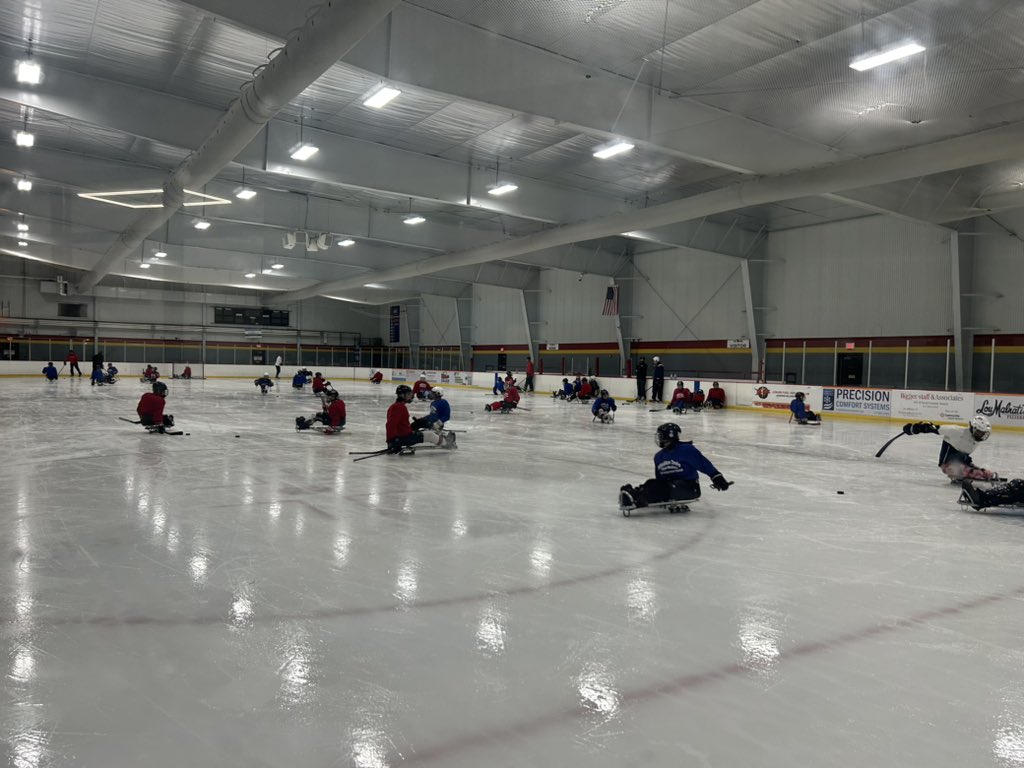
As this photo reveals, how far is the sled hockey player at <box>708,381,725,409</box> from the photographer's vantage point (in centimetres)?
2452

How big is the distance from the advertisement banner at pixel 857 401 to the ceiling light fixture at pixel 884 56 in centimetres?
1189

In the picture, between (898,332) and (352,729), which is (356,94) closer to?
(352,729)

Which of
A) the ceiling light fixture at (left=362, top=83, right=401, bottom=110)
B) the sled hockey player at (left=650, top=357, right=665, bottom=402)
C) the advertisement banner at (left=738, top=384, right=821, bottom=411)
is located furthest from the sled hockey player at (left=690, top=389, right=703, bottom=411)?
Result: the ceiling light fixture at (left=362, top=83, right=401, bottom=110)

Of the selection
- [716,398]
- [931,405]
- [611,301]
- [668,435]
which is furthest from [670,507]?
[611,301]

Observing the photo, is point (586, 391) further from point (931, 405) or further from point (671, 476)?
point (671, 476)

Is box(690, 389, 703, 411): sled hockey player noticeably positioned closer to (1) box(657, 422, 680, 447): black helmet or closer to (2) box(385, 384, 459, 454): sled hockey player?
(2) box(385, 384, 459, 454): sled hockey player

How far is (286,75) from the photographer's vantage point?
29.1 feet

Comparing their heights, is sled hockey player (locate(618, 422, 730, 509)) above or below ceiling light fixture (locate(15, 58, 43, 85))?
below

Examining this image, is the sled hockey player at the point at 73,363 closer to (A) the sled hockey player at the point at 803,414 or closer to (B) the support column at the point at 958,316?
(A) the sled hockey player at the point at 803,414

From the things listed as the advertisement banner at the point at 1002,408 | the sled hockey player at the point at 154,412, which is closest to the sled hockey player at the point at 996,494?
the sled hockey player at the point at 154,412

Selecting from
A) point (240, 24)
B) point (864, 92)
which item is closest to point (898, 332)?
point (864, 92)

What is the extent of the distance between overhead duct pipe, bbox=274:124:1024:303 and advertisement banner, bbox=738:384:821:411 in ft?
24.5

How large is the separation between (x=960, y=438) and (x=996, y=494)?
1.11 metres

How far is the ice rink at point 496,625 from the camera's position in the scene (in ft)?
8.98
